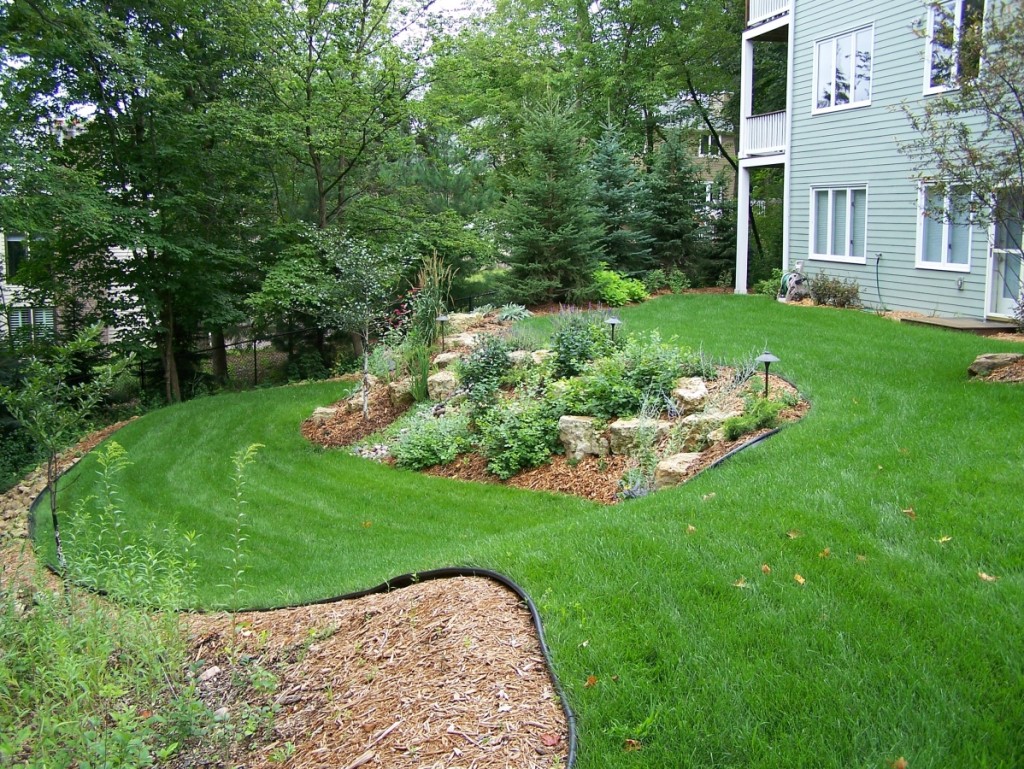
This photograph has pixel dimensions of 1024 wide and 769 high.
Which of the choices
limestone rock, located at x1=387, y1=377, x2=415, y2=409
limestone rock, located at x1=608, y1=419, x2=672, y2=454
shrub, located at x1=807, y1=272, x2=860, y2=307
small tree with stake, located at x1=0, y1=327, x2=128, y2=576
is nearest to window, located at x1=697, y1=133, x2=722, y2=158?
shrub, located at x1=807, y1=272, x2=860, y2=307

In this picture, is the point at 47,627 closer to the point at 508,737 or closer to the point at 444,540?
the point at 508,737

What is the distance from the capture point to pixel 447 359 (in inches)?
451

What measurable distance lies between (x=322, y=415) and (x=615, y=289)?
775cm

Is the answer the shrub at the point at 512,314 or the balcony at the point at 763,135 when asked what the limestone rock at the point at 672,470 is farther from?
the balcony at the point at 763,135

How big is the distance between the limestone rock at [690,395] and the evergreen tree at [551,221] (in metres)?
8.24

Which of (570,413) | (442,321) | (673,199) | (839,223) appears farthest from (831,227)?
(570,413)

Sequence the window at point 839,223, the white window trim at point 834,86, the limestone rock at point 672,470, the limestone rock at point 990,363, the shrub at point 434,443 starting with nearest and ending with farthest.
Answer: the limestone rock at point 672,470 → the limestone rock at point 990,363 → the shrub at point 434,443 → the white window trim at point 834,86 → the window at point 839,223

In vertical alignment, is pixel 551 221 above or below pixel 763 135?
below

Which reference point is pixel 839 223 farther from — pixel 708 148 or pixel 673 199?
pixel 708 148

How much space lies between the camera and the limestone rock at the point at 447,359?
447 inches

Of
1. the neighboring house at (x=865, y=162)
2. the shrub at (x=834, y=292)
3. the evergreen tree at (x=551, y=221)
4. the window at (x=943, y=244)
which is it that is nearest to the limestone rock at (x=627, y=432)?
the neighboring house at (x=865, y=162)

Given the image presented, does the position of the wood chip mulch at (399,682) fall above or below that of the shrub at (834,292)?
below

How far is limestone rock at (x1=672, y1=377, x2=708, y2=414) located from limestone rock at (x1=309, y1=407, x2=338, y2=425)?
5.33 meters

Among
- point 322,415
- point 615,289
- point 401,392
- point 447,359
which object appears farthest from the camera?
point 615,289
